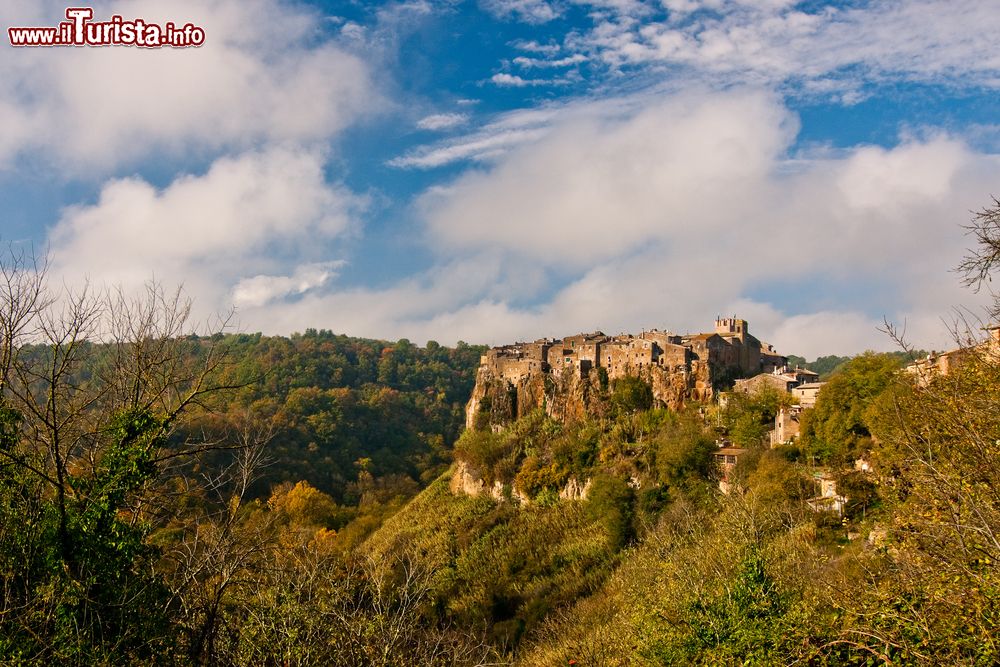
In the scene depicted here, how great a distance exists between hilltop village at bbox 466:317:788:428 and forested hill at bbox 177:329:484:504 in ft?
49.0

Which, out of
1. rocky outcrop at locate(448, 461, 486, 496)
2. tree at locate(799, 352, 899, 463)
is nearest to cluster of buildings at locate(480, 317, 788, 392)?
rocky outcrop at locate(448, 461, 486, 496)

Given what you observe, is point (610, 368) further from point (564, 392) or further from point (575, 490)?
point (575, 490)

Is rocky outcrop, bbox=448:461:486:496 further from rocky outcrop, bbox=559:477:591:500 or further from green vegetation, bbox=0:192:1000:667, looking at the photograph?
rocky outcrop, bbox=559:477:591:500

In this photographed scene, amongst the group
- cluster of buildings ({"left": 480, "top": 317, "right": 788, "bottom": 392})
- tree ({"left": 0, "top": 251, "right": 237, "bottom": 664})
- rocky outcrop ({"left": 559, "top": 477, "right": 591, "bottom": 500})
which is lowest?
rocky outcrop ({"left": 559, "top": 477, "right": 591, "bottom": 500})

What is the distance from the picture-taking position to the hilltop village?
41.2m

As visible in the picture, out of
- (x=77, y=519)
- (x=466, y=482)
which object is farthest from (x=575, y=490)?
(x=77, y=519)

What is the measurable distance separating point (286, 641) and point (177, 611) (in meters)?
1.86

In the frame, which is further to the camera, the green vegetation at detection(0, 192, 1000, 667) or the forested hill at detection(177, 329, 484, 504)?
the forested hill at detection(177, 329, 484, 504)

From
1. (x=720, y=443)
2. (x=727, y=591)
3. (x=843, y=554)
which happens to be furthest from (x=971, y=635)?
(x=720, y=443)

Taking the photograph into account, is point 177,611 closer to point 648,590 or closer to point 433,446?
point 648,590

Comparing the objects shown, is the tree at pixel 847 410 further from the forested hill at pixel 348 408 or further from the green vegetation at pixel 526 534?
the forested hill at pixel 348 408

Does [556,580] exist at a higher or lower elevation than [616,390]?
lower

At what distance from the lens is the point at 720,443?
1400 inches

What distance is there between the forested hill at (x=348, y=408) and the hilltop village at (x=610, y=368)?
49.0ft
